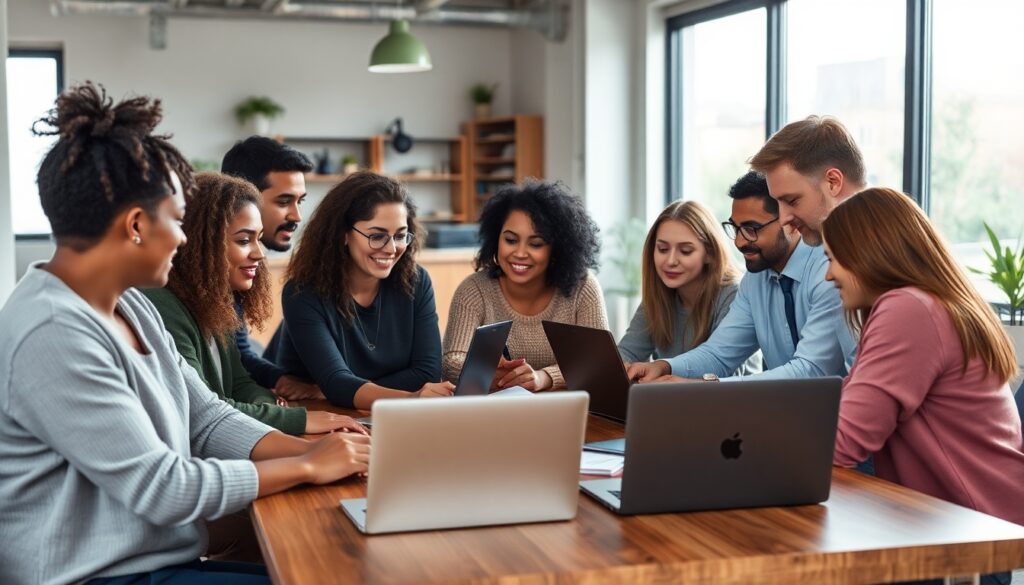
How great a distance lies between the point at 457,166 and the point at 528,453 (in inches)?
328

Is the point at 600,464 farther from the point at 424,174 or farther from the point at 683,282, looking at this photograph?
the point at 424,174

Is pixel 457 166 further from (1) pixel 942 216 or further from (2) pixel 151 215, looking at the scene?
(2) pixel 151 215

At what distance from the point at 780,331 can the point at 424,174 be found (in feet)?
22.3

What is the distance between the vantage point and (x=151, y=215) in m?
1.59

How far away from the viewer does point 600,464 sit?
1.93m

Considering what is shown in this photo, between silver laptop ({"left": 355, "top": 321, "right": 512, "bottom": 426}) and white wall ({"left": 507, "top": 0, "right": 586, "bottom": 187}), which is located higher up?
white wall ({"left": 507, "top": 0, "right": 586, "bottom": 187})

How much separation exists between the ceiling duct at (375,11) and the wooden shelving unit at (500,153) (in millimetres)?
862

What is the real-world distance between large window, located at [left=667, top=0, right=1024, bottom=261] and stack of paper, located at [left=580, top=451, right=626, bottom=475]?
3427 mm

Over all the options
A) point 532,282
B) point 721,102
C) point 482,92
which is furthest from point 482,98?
point 532,282

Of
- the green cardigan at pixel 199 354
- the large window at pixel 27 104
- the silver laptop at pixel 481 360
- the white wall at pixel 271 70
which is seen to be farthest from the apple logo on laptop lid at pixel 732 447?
the large window at pixel 27 104

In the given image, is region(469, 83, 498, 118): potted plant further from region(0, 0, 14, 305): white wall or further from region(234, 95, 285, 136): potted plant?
region(0, 0, 14, 305): white wall

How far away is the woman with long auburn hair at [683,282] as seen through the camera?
326 centimetres

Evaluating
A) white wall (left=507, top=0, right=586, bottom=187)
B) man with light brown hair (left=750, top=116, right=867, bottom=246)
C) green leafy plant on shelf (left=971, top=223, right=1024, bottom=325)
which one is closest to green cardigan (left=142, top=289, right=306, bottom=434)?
man with light brown hair (left=750, top=116, right=867, bottom=246)

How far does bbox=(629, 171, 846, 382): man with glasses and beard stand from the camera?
8.78ft
